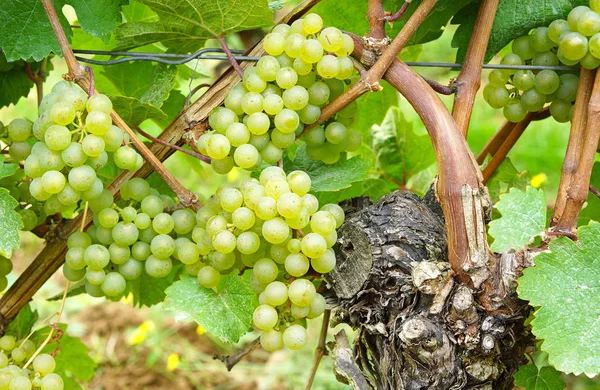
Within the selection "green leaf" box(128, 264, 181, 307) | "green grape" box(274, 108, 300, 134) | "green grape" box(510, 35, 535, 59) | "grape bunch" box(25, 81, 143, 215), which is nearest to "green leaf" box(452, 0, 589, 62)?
"green grape" box(510, 35, 535, 59)

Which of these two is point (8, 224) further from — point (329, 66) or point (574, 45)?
point (574, 45)

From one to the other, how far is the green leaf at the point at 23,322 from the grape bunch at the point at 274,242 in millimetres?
502

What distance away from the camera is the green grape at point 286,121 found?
0.88 metres

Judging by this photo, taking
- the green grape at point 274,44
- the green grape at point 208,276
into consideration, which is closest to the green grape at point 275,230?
the green grape at point 208,276

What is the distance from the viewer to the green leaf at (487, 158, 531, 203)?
1.21 metres

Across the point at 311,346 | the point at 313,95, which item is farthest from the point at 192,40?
the point at 311,346

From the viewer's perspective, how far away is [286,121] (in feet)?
2.90

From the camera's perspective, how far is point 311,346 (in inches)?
104

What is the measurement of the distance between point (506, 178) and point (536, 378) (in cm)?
42

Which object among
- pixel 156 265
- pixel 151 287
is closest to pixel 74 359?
pixel 151 287

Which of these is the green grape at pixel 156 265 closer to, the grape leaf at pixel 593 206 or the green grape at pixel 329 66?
the green grape at pixel 329 66

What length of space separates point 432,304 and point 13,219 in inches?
21.9

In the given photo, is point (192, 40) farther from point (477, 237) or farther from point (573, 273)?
point (573, 273)

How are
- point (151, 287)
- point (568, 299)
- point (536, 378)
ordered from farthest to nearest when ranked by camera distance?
point (151, 287) < point (536, 378) < point (568, 299)
